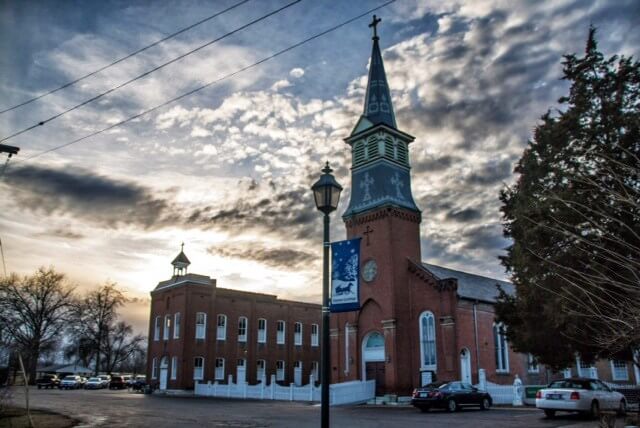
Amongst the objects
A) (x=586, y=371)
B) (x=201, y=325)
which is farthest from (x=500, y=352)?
(x=201, y=325)

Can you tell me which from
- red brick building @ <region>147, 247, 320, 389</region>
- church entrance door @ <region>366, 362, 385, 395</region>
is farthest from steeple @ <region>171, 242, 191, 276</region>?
church entrance door @ <region>366, 362, 385, 395</region>

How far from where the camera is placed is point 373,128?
36031 mm

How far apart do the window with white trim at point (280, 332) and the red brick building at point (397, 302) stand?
19.0 meters

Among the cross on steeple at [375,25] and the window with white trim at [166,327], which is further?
the window with white trim at [166,327]

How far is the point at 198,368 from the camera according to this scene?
46.7 metres

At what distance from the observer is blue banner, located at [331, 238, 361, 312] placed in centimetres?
939

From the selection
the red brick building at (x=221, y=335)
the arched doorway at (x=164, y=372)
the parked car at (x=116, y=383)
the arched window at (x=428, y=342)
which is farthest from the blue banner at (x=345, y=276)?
the parked car at (x=116, y=383)

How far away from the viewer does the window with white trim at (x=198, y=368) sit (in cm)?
4636

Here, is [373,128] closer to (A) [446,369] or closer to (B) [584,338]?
(A) [446,369]

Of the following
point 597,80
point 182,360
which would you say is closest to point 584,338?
point 597,80

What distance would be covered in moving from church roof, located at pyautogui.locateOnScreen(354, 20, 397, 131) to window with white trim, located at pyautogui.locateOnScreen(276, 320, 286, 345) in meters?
26.3

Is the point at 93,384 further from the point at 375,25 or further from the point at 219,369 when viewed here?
the point at 375,25

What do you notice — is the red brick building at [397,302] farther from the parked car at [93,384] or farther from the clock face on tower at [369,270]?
the parked car at [93,384]

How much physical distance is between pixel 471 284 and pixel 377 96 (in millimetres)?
15428
